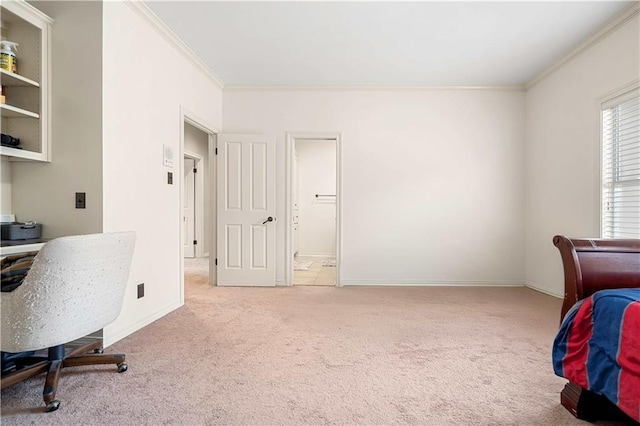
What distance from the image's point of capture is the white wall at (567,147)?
2.98 metres

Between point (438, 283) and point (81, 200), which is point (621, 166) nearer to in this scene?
point (438, 283)

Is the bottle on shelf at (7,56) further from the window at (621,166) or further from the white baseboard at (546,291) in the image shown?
the white baseboard at (546,291)

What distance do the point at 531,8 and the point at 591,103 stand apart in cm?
123

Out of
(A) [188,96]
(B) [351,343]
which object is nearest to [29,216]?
(A) [188,96]

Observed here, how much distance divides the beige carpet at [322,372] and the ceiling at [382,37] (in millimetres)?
2604

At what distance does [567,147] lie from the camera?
3.57 metres

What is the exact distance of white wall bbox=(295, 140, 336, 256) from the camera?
699cm

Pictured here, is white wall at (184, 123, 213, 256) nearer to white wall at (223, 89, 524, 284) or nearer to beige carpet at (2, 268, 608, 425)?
white wall at (223, 89, 524, 284)

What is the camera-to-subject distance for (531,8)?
268cm

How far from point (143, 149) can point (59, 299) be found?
1.53 m

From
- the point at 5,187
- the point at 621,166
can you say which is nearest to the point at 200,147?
the point at 5,187

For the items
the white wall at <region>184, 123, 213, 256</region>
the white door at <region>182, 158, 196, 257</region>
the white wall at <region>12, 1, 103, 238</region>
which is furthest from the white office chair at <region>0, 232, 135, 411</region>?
the white door at <region>182, 158, 196, 257</region>

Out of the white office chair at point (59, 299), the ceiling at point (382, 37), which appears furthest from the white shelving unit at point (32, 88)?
the white office chair at point (59, 299)

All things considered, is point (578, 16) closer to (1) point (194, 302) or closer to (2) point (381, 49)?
(2) point (381, 49)
